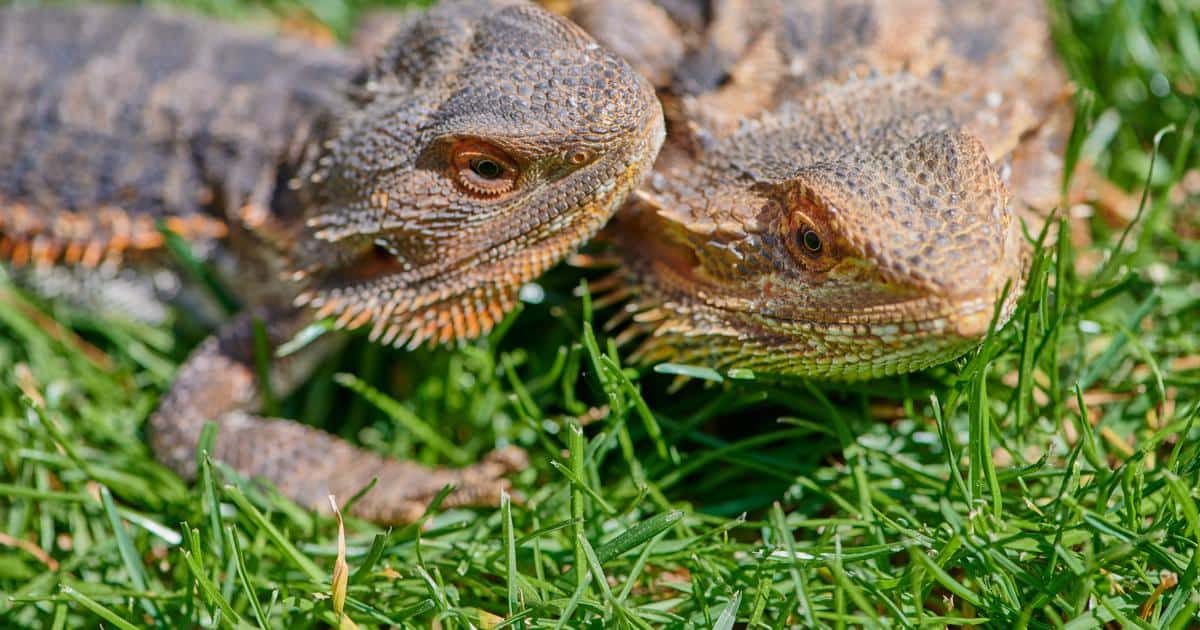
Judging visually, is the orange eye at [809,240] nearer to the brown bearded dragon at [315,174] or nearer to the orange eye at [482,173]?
the brown bearded dragon at [315,174]

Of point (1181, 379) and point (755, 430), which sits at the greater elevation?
point (1181, 379)

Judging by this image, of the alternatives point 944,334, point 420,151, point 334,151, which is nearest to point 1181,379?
point 944,334

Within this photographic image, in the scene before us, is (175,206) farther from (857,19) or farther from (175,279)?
(857,19)

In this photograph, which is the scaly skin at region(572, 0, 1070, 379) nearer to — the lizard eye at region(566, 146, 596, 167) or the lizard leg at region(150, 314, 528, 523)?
the lizard eye at region(566, 146, 596, 167)

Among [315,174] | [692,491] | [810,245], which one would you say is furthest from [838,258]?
[315,174]

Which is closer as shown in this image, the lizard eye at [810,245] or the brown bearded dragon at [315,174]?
the lizard eye at [810,245]

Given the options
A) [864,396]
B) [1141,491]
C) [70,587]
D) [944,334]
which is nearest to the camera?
[944,334]

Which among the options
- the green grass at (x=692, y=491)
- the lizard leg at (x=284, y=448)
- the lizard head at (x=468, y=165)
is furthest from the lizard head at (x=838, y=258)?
the lizard leg at (x=284, y=448)

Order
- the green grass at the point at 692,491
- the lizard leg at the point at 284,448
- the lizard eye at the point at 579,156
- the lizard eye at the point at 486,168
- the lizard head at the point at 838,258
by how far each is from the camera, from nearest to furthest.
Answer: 1. the lizard head at the point at 838,258
2. the green grass at the point at 692,491
3. the lizard eye at the point at 579,156
4. the lizard eye at the point at 486,168
5. the lizard leg at the point at 284,448
